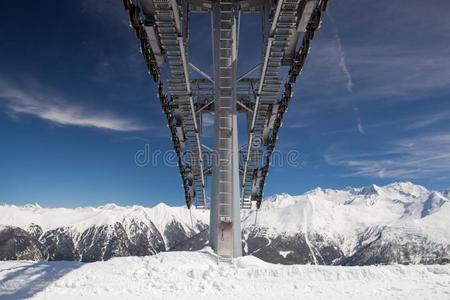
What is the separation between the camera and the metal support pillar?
3234cm

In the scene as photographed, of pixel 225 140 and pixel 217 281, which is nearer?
pixel 217 281

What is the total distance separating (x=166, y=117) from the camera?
1437 inches

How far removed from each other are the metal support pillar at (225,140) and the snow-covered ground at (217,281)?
231 inches

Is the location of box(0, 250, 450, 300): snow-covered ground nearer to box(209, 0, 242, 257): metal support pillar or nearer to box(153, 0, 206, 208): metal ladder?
box(209, 0, 242, 257): metal support pillar

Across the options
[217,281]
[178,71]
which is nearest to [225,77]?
[178,71]

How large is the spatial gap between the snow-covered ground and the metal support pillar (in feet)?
19.2

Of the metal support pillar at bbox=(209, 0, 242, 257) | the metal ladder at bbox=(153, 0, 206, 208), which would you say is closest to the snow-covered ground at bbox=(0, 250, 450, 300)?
the metal support pillar at bbox=(209, 0, 242, 257)

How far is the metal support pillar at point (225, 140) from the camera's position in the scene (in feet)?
106

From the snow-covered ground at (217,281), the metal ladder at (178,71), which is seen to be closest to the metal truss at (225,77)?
the metal ladder at (178,71)

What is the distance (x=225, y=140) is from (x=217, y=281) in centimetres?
1274

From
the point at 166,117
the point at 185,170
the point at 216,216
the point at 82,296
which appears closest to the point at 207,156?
the point at 185,170

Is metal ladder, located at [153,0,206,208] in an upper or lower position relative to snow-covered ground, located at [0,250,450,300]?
upper

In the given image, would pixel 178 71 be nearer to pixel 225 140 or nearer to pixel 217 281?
pixel 225 140

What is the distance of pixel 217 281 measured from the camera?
23203mm
